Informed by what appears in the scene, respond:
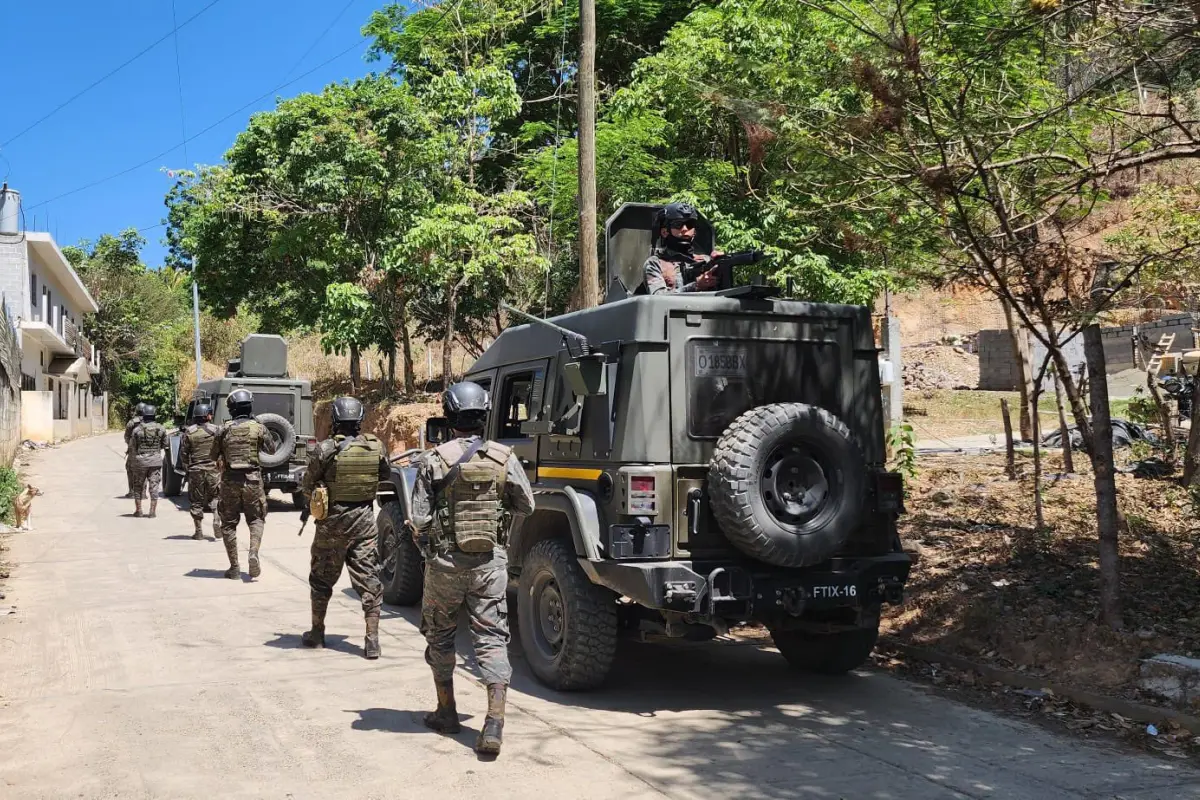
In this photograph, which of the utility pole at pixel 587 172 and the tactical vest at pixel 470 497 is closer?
the tactical vest at pixel 470 497

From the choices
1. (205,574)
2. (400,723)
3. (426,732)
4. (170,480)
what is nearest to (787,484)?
(426,732)

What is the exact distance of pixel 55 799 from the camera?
4371 millimetres

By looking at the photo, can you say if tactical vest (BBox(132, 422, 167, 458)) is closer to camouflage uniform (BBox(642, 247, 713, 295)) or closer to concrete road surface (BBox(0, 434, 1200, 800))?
concrete road surface (BBox(0, 434, 1200, 800))

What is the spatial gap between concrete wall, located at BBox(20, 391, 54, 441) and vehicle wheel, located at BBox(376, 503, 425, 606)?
97.5ft

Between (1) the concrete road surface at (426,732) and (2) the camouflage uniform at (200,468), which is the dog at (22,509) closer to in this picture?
→ (2) the camouflage uniform at (200,468)

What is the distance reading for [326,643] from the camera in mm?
7547

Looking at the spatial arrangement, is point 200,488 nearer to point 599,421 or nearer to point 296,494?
point 296,494

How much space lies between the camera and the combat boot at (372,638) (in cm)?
707

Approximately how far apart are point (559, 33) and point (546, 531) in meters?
19.5

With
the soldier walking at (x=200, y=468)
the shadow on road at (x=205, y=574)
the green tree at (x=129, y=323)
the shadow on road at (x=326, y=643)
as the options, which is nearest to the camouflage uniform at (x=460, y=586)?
the shadow on road at (x=326, y=643)

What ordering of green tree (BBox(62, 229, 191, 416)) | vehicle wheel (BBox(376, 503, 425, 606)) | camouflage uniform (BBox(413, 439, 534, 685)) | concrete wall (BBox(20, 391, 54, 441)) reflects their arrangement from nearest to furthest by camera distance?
camouflage uniform (BBox(413, 439, 534, 685)), vehicle wheel (BBox(376, 503, 425, 606)), concrete wall (BBox(20, 391, 54, 441)), green tree (BBox(62, 229, 191, 416))

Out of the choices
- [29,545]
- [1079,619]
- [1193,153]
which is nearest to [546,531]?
[1079,619]

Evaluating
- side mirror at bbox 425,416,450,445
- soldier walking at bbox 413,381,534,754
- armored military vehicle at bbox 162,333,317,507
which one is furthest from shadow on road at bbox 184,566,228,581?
soldier walking at bbox 413,381,534,754

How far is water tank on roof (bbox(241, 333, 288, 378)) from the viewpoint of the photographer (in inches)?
691
